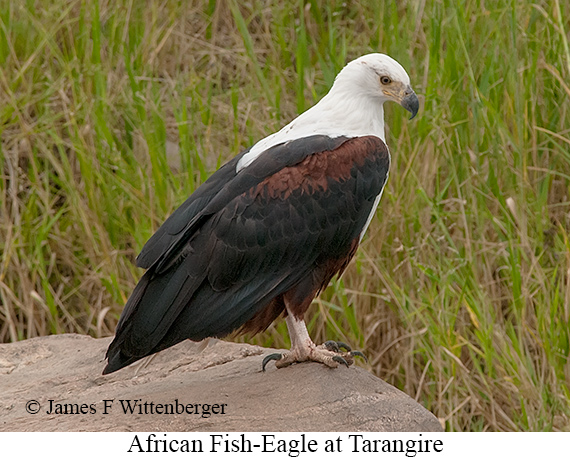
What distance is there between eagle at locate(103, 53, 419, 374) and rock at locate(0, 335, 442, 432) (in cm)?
15

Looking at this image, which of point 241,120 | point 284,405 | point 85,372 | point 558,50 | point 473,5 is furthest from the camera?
point 241,120

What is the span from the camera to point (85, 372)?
12.1 ft

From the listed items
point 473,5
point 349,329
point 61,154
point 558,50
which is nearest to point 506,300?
point 349,329

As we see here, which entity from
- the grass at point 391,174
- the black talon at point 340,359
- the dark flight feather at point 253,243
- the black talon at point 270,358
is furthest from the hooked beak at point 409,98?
the black talon at point 270,358

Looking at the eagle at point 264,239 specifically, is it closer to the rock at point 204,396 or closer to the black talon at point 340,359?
the black talon at point 340,359

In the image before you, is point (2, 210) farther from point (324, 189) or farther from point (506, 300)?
point (506, 300)

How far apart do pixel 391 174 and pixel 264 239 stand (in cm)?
128

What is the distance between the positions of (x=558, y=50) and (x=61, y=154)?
8.91 feet

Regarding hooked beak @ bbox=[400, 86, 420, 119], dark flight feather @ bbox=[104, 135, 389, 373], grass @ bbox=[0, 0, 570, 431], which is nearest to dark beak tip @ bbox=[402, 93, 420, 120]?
hooked beak @ bbox=[400, 86, 420, 119]

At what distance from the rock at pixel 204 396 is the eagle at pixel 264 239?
0.15m

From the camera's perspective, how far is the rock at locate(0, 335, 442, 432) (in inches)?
124

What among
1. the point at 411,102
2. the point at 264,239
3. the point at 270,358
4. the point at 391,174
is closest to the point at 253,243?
the point at 264,239

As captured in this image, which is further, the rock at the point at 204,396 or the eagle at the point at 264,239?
the eagle at the point at 264,239

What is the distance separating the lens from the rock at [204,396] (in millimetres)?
3139
